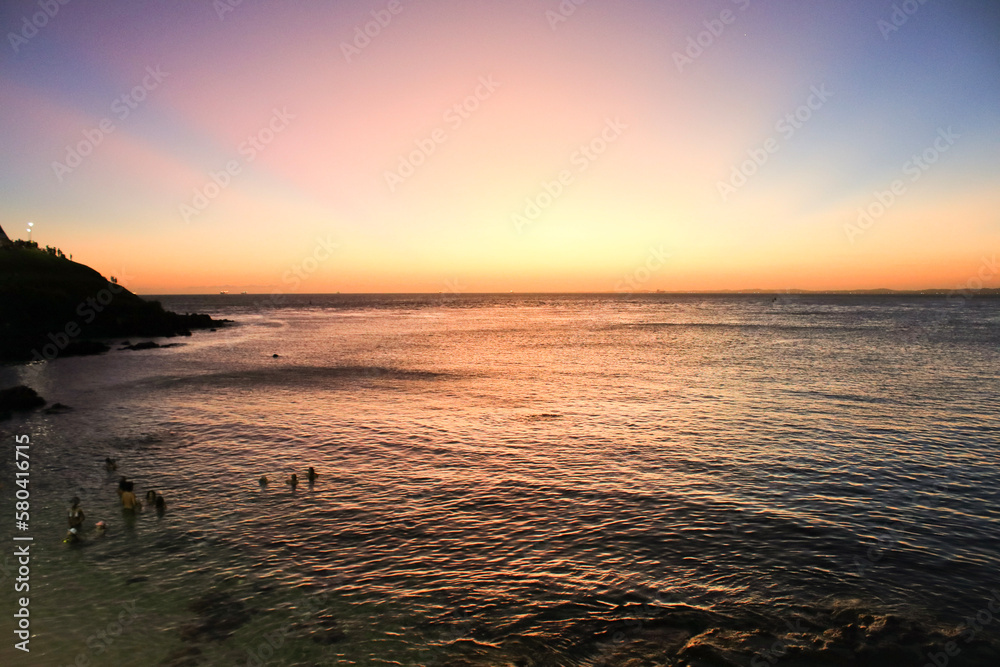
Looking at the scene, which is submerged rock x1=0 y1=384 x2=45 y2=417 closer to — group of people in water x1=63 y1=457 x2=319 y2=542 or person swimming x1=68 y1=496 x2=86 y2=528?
group of people in water x1=63 y1=457 x2=319 y2=542

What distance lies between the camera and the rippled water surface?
39.8ft

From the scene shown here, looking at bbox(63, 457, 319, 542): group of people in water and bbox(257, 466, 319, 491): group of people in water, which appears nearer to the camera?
bbox(63, 457, 319, 542): group of people in water

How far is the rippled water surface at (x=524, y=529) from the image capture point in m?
12.1

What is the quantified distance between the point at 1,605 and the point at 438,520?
11434 millimetres

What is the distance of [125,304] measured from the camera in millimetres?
94688

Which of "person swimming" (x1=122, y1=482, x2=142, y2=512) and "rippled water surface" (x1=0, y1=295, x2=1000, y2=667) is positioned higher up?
"person swimming" (x1=122, y1=482, x2=142, y2=512)

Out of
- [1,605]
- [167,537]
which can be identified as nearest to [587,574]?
[167,537]

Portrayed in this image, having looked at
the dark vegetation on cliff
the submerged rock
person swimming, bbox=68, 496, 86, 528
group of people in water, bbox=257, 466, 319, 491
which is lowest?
group of people in water, bbox=257, 466, 319, 491

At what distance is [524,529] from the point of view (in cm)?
1788

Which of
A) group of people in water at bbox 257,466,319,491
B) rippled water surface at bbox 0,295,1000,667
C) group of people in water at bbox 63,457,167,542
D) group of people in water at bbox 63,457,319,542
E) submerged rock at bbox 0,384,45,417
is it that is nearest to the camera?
rippled water surface at bbox 0,295,1000,667

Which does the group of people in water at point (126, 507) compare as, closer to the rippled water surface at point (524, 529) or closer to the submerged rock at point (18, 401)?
the rippled water surface at point (524, 529)

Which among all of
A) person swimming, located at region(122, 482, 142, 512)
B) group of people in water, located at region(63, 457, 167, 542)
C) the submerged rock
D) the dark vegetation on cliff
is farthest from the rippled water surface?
the dark vegetation on cliff

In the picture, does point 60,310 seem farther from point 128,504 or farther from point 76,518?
point 76,518

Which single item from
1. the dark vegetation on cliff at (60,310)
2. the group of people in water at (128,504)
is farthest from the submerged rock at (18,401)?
the dark vegetation on cliff at (60,310)
